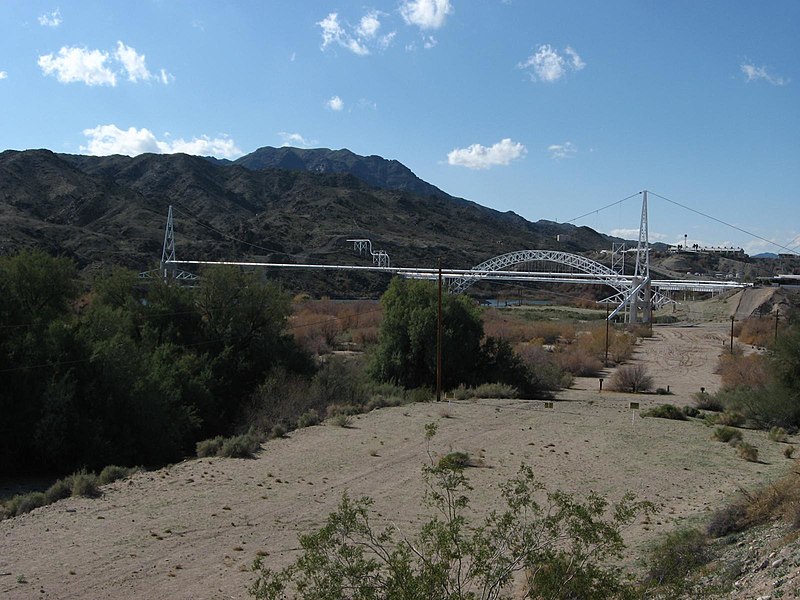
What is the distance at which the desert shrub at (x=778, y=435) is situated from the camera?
21.0 metres

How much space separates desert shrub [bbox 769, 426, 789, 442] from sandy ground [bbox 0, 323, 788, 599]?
0.58 metres

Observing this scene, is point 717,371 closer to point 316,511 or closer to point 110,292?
point 110,292

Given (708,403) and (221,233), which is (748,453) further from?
(221,233)

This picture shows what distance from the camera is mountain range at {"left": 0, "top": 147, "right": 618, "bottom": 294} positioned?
102 metres

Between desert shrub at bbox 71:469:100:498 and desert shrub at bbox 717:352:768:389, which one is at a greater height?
desert shrub at bbox 717:352:768:389

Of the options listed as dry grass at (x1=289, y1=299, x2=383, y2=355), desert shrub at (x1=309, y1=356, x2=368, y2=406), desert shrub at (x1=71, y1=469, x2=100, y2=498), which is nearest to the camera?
desert shrub at (x1=71, y1=469, x2=100, y2=498)

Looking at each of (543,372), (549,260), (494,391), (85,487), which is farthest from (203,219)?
(85,487)

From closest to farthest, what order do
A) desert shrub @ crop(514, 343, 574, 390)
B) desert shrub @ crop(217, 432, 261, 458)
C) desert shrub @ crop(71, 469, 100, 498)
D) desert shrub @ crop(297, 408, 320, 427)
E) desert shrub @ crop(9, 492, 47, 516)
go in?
desert shrub @ crop(9, 492, 47, 516) → desert shrub @ crop(71, 469, 100, 498) → desert shrub @ crop(217, 432, 261, 458) → desert shrub @ crop(297, 408, 320, 427) → desert shrub @ crop(514, 343, 574, 390)

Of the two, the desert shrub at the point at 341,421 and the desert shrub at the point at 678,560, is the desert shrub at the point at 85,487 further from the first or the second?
the desert shrub at the point at 678,560

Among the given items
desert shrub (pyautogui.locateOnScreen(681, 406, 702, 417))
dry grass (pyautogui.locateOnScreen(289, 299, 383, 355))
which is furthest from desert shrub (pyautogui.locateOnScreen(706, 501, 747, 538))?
dry grass (pyautogui.locateOnScreen(289, 299, 383, 355))

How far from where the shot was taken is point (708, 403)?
28984 millimetres

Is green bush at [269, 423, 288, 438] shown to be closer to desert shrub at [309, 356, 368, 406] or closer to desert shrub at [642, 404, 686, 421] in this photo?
desert shrub at [309, 356, 368, 406]

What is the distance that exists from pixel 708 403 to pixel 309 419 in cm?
1559

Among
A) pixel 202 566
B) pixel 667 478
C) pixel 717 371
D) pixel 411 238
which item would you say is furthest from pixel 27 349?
pixel 411 238
